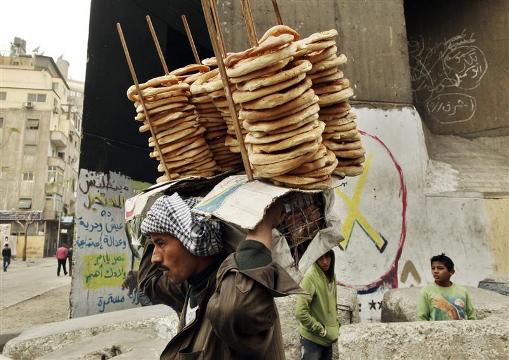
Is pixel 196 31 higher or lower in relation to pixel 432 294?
higher

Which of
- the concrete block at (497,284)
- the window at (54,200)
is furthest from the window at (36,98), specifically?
the concrete block at (497,284)

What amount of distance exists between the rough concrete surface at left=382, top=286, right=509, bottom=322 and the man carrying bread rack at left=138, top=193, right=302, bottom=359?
3560 millimetres

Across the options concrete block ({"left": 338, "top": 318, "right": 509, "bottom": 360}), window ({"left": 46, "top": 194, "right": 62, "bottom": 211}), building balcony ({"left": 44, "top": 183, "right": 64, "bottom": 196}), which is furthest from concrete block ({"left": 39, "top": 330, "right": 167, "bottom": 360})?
window ({"left": 46, "top": 194, "right": 62, "bottom": 211})

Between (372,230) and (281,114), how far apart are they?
546 centimetres

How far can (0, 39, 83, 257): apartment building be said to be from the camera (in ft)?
140

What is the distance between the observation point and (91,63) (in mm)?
7039

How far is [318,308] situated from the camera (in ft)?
12.6

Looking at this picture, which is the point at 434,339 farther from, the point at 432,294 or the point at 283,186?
the point at 283,186

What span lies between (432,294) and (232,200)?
9.75 ft

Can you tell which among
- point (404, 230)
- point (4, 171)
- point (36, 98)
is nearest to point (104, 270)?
point (404, 230)

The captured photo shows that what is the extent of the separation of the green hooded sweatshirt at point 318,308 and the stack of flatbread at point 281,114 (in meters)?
2.61

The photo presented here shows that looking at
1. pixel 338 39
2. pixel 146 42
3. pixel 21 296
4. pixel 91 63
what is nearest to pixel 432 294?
pixel 338 39

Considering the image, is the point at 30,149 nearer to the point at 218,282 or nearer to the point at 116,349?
the point at 116,349

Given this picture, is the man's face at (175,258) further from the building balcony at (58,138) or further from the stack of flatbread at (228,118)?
the building balcony at (58,138)
